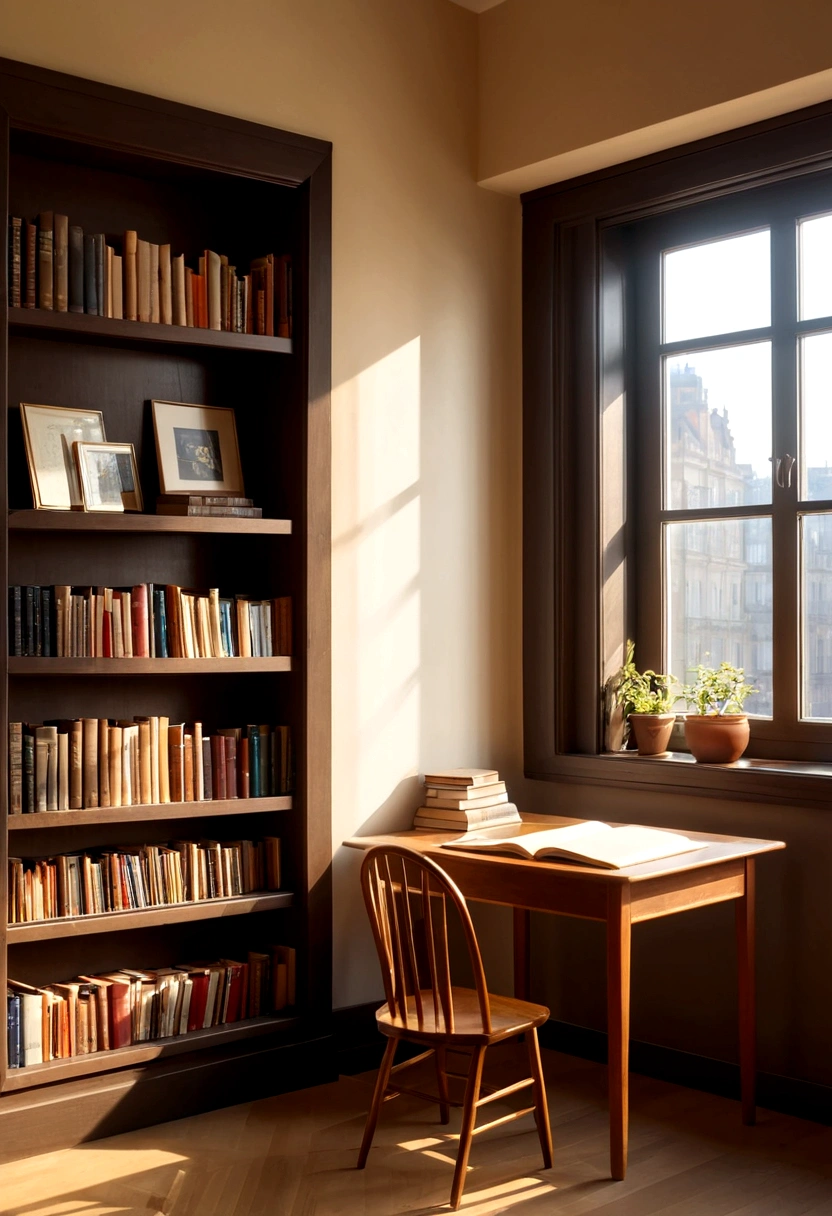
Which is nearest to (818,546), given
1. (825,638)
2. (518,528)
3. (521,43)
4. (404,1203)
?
(825,638)

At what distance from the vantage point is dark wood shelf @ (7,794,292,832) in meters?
3.13

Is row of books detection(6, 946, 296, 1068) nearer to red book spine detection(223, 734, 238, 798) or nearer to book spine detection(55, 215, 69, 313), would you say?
red book spine detection(223, 734, 238, 798)

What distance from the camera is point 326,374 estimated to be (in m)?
3.64

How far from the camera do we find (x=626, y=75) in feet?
12.0

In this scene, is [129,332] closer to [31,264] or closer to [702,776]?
[31,264]

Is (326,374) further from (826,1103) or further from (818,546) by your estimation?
(826,1103)

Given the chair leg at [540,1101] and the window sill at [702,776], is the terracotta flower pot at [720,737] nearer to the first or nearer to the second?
the window sill at [702,776]

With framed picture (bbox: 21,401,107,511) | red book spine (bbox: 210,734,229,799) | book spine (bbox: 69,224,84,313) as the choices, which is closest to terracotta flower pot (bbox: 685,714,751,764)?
red book spine (bbox: 210,734,229,799)

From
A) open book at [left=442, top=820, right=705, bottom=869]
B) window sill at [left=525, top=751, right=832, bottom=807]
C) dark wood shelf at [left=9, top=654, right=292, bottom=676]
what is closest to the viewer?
open book at [left=442, top=820, right=705, bottom=869]

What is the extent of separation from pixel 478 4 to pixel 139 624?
91.9 inches

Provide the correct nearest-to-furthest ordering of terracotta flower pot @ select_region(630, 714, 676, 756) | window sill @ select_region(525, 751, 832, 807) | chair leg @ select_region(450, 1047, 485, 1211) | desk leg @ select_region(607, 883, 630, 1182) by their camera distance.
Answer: chair leg @ select_region(450, 1047, 485, 1211)
desk leg @ select_region(607, 883, 630, 1182)
window sill @ select_region(525, 751, 832, 807)
terracotta flower pot @ select_region(630, 714, 676, 756)

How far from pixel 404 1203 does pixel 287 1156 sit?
0.38m

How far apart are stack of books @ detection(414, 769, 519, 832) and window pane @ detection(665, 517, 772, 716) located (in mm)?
754

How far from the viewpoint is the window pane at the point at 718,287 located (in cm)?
379
